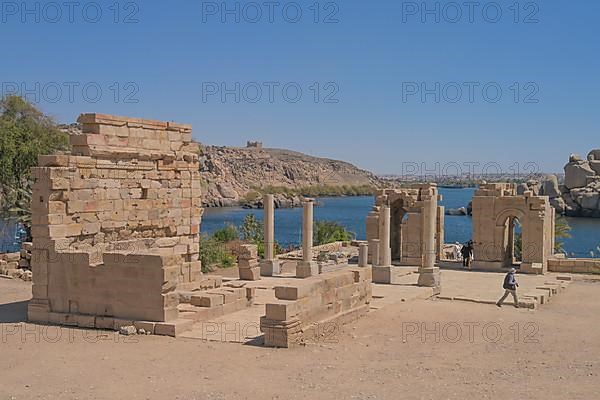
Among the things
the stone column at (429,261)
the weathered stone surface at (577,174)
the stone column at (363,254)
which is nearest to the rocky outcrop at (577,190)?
the weathered stone surface at (577,174)

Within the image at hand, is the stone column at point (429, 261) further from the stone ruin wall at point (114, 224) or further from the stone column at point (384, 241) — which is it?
the stone ruin wall at point (114, 224)

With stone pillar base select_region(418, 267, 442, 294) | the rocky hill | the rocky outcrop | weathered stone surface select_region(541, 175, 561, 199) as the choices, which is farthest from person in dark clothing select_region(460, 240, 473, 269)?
the rocky hill

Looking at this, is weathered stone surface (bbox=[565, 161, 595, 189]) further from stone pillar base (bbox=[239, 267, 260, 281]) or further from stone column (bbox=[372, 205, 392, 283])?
stone pillar base (bbox=[239, 267, 260, 281])

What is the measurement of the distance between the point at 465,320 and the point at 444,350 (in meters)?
2.90

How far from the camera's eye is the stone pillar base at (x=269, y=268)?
23.0 m

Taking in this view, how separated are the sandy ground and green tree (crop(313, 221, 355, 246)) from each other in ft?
70.4

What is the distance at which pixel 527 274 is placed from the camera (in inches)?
956

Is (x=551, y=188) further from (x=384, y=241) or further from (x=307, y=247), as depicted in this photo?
(x=307, y=247)

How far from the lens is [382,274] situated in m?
21.4

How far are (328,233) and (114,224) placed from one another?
22956 mm

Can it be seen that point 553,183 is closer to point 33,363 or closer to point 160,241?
point 160,241

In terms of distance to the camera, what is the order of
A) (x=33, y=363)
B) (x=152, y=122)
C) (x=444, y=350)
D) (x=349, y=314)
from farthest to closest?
(x=152, y=122), (x=349, y=314), (x=444, y=350), (x=33, y=363)

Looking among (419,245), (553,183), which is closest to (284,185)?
(553,183)

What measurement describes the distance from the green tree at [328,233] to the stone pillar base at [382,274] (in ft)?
46.9
